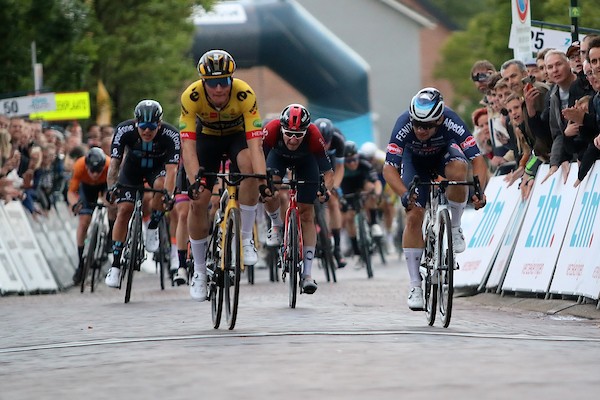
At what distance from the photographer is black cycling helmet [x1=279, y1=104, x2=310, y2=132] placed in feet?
49.4

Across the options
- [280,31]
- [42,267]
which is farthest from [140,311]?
[280,31]

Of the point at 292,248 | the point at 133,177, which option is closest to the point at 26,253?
the point at 133,177

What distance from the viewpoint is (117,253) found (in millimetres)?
16734

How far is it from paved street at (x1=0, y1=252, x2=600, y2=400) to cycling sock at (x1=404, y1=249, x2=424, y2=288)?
11.7 inches

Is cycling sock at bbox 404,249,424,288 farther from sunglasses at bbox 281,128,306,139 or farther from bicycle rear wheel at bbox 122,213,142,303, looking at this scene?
bicycle rear wheel at bbox 122,213,142,303

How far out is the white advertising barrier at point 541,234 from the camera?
14195mm

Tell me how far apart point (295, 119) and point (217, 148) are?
2.22 metres

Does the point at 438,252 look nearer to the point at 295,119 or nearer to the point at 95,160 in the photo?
the point at 295,119

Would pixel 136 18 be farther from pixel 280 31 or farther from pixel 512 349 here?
pixel 512 349

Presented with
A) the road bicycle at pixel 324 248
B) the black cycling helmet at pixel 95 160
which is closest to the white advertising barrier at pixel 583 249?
the road bicycle at pixel 324 248

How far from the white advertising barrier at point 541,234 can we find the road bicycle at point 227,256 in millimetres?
3469

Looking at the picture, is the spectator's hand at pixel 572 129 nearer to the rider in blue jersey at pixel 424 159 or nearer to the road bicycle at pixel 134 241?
the rider in blue jersey at pixel 424 159

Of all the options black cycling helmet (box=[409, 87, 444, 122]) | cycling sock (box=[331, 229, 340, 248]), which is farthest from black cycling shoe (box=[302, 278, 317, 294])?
cycling sock (box=[331, 229, 340, 248])

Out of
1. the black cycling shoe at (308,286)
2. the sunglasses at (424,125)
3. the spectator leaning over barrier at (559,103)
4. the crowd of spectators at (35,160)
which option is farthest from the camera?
the crowd of spectators at (35,160)
